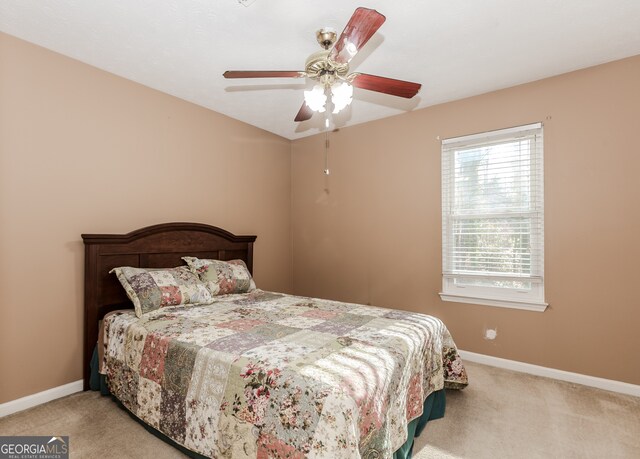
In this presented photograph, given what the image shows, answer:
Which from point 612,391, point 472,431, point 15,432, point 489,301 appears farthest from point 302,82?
point 612,391

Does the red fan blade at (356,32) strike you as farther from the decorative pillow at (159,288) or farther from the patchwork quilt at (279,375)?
the decorative pillow at (159,288)

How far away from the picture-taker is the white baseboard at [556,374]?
261 centimetres

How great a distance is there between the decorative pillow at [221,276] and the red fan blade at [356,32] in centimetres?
207

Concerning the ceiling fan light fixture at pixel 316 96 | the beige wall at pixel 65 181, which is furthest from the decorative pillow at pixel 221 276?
the ceiling fan light fixture at pixel 316 96

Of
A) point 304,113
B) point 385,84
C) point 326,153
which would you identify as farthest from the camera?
point 326,153

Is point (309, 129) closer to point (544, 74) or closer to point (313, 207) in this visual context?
point (313, 207)

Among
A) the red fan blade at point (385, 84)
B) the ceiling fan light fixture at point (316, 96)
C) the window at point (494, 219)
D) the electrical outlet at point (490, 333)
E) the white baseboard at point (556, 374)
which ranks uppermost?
the red fan blade at point (385, 84)

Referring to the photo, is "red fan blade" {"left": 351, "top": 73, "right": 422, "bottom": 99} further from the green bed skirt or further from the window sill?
the window sill

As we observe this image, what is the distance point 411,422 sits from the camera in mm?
1869

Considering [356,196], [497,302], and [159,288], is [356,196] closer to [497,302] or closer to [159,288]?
[497,302]

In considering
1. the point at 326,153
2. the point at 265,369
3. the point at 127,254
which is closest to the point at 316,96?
the point at 265,369

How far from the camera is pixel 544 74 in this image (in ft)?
9.37

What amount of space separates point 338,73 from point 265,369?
5.19 ft

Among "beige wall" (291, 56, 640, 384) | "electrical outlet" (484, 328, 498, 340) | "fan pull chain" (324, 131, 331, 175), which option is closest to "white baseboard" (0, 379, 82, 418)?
"beige wall" (291, 56, 640, 384)
